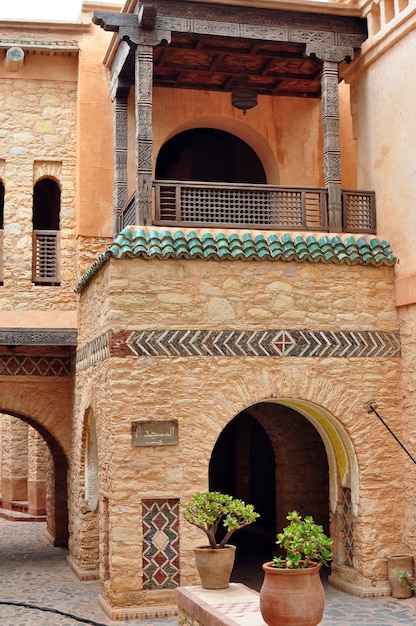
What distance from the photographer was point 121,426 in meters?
10.7

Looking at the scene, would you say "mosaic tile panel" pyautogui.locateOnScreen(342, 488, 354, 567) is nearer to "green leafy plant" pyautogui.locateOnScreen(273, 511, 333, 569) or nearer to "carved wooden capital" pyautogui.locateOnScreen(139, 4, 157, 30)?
"green leafy plant" pyautogui.locateOnScreen(273, 511, 333, 569)

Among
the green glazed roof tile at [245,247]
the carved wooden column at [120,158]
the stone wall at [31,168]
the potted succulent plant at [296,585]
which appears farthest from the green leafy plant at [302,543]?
the stone wall at [31,168]

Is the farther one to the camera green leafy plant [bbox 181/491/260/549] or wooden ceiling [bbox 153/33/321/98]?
wooden ceiling [bbox 153/33/321/98]

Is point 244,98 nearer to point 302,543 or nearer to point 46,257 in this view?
point 46,257

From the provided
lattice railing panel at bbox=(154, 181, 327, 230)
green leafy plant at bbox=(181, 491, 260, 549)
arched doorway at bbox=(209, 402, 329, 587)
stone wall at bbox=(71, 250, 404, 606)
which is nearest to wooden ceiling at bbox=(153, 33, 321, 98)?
lattice railing panel at bbox=(154, 181, 327, 230)

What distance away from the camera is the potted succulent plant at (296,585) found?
286 inches

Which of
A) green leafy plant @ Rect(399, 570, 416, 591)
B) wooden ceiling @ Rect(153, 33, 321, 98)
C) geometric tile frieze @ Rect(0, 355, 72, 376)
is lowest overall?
green leafy plant @ Rect(399, 570, 416, 591)

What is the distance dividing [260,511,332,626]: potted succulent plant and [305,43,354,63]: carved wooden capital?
7.12 meters

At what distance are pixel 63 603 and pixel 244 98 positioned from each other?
305 inches

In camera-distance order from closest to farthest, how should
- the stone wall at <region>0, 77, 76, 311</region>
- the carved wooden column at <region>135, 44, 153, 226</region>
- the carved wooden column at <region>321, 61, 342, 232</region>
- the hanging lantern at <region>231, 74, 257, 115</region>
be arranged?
the carved wooden column at <region>135, 44, 153, 226</region>
the carved wooden column at <region>321, 61, 342, 232</region>
the hanging lantern at <region>231, 74, 257, 115</region>
the stone wall at <region>0, 77, 76, 311</region>

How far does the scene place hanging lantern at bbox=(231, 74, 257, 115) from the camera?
13.5m

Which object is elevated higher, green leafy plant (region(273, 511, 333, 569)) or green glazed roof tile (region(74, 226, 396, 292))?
green glazed roof tile (region(74, 226, 396, 292))

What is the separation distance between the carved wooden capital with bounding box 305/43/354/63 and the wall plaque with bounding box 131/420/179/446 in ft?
17.9

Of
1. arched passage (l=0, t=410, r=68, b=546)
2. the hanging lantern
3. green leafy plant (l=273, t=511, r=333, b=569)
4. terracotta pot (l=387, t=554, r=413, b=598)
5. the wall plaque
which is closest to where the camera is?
green leafy plant (l=273, t=511, r=333, b=569)
